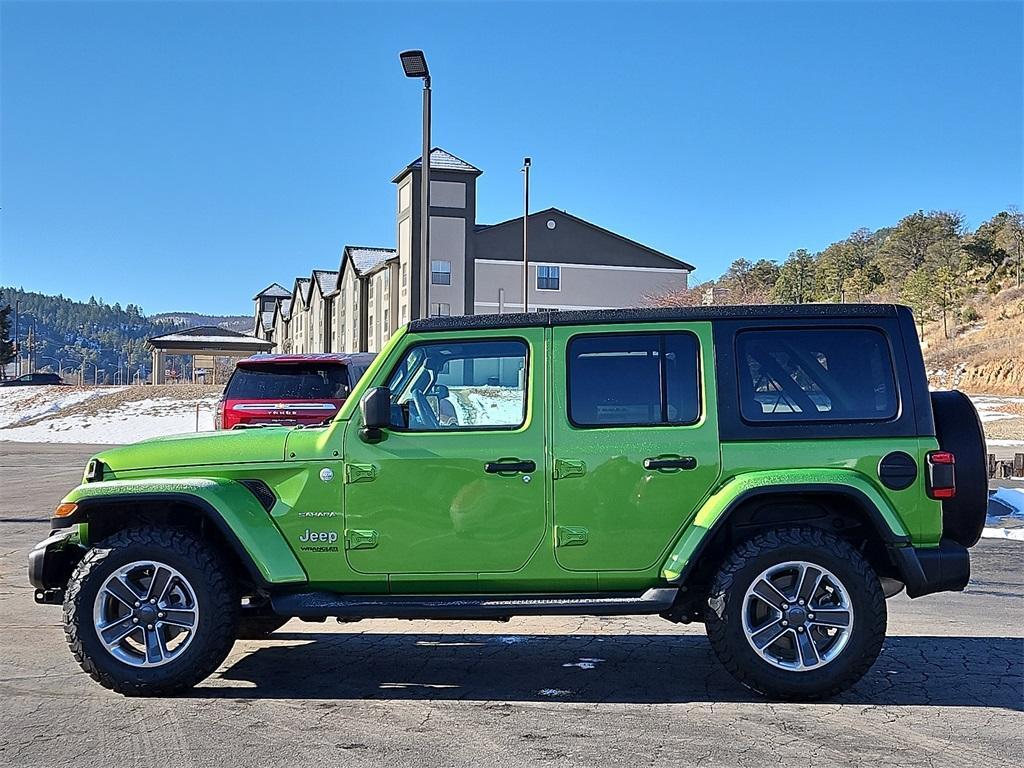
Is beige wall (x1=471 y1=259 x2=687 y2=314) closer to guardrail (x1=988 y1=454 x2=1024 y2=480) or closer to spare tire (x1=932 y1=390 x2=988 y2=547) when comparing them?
guardrail (x1=988 y1=454 x2=1024 y2=480)

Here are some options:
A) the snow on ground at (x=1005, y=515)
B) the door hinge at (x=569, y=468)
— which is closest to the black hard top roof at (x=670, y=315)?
the door hinge at (x=569, y=468)

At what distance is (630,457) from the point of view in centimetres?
530

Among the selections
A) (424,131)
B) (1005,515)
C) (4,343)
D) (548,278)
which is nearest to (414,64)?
(424,131)

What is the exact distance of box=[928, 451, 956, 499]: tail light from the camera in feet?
17.1

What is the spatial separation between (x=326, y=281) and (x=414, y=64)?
62.0 meters

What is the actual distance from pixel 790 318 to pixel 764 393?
A: 1.50 feet

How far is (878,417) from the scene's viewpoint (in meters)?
→ 5.36

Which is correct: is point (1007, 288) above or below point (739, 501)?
above

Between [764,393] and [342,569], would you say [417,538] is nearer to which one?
[342,569]

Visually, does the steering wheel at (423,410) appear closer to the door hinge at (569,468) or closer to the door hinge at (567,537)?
the door hinge at (569,468)

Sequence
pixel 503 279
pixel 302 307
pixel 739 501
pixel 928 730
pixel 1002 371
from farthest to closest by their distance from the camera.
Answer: pixel 302 307
pixel 503 279
pixel 1002 371
pixel 739 501
pixel 928 730

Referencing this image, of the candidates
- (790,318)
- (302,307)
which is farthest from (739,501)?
(302,307)

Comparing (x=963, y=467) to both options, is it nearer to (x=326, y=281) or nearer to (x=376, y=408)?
(x=376, y=408)

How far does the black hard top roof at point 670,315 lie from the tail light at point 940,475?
83 cm
